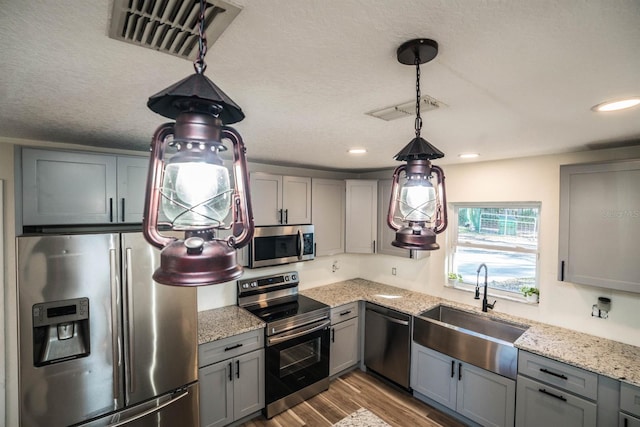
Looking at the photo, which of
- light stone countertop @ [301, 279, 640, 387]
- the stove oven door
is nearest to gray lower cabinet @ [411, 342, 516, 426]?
light stone countertop @ [301, 279, 640, 387]

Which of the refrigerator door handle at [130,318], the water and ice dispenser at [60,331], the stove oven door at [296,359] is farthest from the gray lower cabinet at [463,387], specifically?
the water and ice dispenser at [60,331]

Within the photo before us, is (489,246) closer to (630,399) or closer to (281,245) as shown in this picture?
(630,399)

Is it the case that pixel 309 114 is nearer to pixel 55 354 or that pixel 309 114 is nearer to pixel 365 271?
pixel 55 354

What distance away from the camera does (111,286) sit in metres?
1.91

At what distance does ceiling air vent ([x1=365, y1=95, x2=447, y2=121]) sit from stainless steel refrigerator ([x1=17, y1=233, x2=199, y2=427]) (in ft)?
5.70

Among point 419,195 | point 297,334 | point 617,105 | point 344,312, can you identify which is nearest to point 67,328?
point 297,334

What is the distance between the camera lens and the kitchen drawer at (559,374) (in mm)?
2025

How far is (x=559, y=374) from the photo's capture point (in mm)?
2148

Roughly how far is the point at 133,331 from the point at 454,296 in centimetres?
307

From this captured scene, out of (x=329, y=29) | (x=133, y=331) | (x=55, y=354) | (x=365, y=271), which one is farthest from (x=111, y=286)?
(x=365, y=271)

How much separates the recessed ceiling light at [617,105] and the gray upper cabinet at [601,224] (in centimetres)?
97

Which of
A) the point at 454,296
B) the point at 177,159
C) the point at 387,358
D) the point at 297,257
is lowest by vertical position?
the point at 387,358

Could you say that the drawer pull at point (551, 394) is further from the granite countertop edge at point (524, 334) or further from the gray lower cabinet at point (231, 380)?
the gray lower cabinet at point (231, 380)

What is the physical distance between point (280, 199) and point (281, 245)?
0.49m
